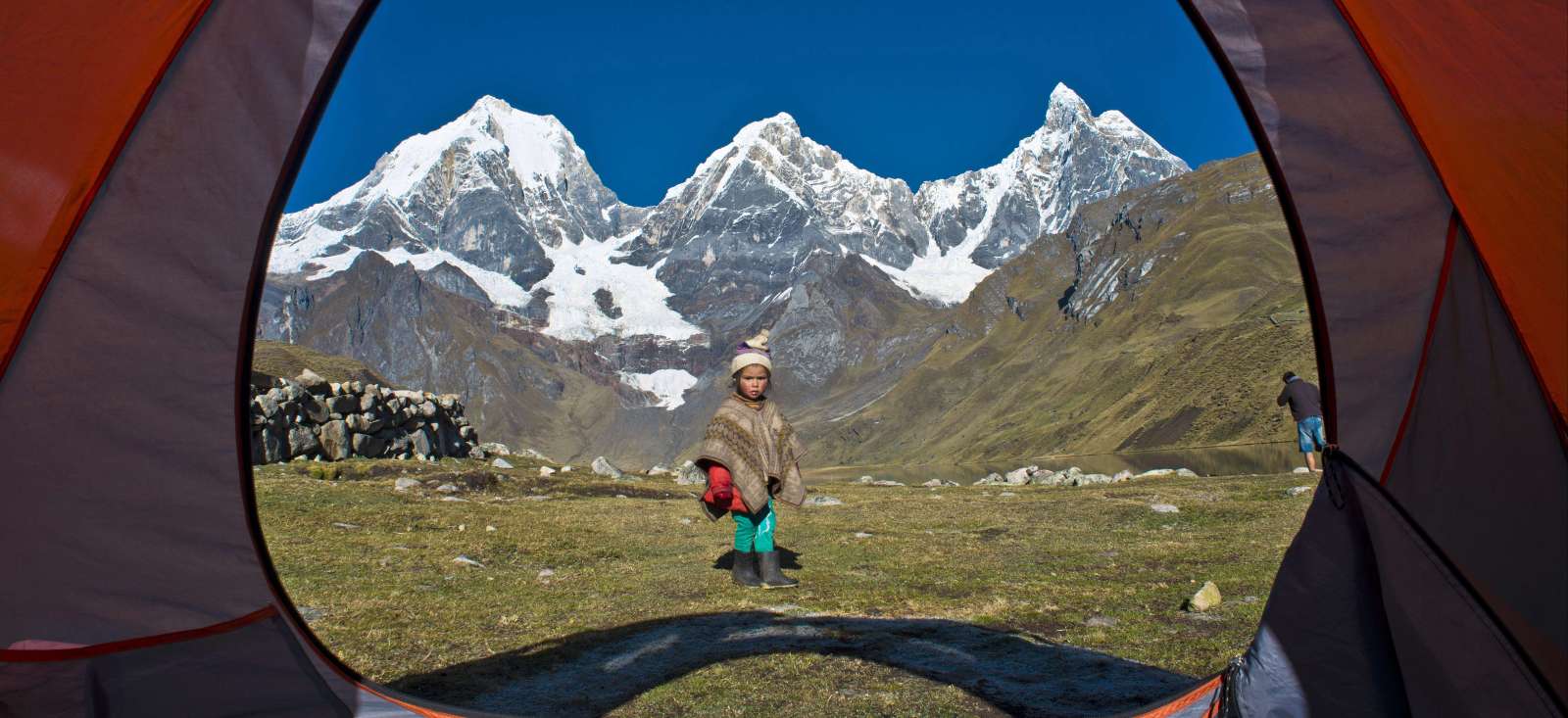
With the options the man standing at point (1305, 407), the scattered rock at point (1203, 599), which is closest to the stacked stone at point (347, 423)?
the scattered rock at point (1203, 599)

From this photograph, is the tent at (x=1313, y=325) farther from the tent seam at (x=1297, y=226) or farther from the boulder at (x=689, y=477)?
the boulder at (x=689, y=477)

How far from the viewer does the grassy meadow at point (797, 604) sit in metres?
6.34

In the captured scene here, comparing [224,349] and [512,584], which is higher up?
[224,349]

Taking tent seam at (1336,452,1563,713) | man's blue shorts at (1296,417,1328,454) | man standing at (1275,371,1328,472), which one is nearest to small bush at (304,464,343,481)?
man standing at (1275,371,1328,472)

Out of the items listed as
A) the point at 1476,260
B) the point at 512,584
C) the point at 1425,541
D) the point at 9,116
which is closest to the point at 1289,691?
the point at 1425,541

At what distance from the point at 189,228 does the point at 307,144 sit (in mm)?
758

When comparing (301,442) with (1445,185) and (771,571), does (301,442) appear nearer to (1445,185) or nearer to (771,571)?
(771,571)

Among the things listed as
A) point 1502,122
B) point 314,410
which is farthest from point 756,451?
point 314,410

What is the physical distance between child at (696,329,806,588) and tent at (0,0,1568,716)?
478cm

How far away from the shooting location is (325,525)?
1475cm

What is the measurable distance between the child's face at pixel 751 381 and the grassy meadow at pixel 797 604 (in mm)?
2072

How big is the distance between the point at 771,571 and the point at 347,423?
25.5 metres

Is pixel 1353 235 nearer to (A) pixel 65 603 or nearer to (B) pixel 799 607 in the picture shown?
(B) pixel 799 607

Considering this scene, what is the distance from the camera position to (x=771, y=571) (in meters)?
10.4
